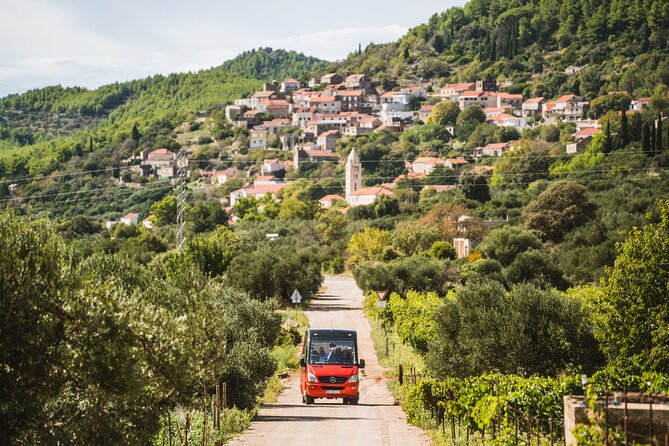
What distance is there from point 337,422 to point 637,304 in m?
9.72

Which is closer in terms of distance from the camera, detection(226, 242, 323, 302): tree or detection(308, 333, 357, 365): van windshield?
detection(308, 333, 357, 365): van windshield

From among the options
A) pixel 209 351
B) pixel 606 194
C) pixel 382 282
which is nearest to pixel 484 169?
pixel 606 194

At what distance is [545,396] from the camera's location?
1894cm

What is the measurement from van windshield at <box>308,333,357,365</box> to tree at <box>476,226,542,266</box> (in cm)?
4397

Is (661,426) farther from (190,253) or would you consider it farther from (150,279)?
(190,253)

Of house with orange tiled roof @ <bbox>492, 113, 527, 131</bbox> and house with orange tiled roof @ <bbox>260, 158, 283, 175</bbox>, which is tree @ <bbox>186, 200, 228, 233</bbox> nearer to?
house with orange tiled roof @ <bbox>260, 158, 283, 175</bbox>

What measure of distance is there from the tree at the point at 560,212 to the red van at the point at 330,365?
186 ft

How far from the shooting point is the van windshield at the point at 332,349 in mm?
27641

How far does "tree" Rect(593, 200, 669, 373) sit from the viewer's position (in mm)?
27109

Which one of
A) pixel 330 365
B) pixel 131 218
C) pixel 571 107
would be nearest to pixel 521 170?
pixel 131 218

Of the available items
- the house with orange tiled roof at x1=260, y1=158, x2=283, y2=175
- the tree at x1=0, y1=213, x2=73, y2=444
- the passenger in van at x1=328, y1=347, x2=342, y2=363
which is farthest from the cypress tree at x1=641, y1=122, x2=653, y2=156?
the tree at x1=0, y1=213, x2=73, y2=444

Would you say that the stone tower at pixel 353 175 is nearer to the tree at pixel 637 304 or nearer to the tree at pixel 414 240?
the tree at pixel 414 240

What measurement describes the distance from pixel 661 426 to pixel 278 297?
168ft

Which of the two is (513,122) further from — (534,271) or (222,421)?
(222,421)
